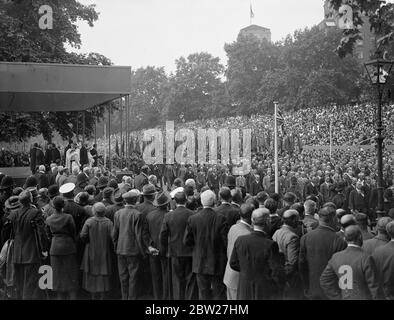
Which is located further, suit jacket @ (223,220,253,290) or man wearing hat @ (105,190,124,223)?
man wearing hat @ (105,190,124,223)

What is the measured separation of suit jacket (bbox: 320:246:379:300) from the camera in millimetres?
4969

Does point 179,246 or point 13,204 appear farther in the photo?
point 13,204

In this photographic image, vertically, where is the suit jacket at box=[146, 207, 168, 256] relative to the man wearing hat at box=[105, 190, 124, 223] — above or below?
below

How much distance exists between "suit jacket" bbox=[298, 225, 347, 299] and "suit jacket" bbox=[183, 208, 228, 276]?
3.74 feet

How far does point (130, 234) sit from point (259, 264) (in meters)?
2.44

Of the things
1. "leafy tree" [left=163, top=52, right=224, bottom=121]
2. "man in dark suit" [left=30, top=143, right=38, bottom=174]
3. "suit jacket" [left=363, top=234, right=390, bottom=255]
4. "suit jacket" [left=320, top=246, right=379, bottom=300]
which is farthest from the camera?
"leafy tree" [left=163, top=52, right=224, bottom=121]

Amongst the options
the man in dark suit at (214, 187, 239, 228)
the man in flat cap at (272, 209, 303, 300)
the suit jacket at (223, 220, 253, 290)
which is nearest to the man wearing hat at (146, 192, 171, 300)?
the man in dark suit at (214, 187, 239, 228)

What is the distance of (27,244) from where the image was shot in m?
7.09

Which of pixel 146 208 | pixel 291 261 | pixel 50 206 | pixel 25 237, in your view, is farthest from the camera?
pixel 50 206

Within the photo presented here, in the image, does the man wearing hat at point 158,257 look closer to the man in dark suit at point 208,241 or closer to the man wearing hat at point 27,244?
the man in dark suit at point 208,241

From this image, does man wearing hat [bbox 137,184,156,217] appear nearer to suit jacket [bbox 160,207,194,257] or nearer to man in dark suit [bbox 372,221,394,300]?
suit jacket [bbox 160,207,194,257]

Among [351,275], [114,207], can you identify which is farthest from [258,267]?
Result: [114,207]

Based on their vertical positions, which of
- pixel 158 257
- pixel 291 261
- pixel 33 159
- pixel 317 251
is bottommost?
pixel 158 257

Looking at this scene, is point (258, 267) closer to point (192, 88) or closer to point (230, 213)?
point (230, 213)
